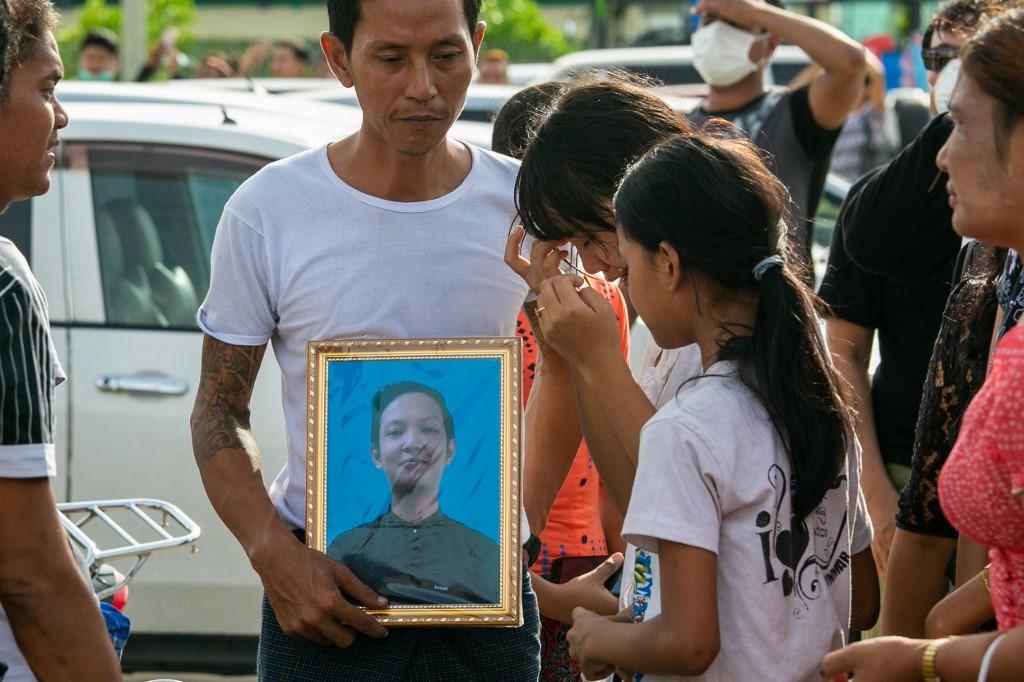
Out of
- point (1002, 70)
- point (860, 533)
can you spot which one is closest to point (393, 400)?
point (860, 533)

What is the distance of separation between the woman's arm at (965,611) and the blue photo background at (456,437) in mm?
705

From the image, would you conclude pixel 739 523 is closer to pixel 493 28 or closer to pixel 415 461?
pixel 415 461

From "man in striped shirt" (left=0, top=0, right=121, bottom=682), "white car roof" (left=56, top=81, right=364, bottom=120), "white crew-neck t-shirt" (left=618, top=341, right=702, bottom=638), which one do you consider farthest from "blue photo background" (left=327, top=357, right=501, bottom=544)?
"white car roof" (left=56, top=81, right=364, bottom=120)

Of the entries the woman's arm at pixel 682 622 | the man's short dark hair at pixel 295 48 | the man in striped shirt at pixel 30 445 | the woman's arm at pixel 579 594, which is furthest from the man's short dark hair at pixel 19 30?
the man's short dark hair at pixel 295 48

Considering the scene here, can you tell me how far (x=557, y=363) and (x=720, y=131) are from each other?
513mm

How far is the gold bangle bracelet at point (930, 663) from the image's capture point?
2.00 metres

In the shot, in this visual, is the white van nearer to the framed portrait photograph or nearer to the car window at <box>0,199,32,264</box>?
the car window at <box>0,199,32,264</box>

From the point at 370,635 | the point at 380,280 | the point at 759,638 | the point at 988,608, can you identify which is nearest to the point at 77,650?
the point at 370,635

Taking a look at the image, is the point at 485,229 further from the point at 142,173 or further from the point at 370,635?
the point at 142,173

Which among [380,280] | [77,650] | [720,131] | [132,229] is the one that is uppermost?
[720,131]

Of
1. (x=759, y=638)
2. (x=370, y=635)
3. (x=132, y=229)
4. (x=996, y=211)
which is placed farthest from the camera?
(x=132, y=229)

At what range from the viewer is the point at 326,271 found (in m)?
2.61

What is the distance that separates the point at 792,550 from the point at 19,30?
135 centimetres

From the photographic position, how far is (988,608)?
2281 mm
